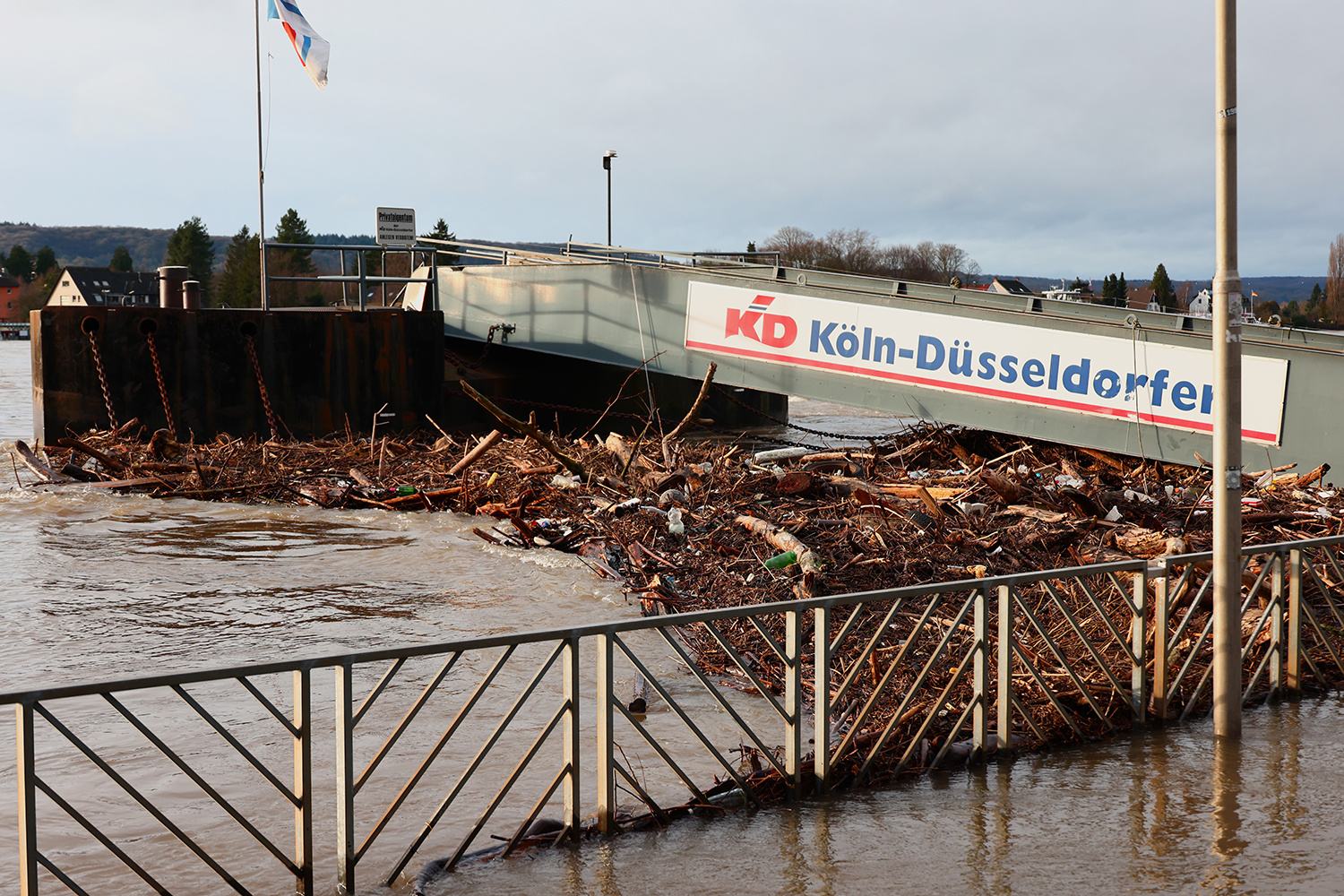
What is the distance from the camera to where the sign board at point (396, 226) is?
70.2 ft

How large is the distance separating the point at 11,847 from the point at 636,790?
278cm

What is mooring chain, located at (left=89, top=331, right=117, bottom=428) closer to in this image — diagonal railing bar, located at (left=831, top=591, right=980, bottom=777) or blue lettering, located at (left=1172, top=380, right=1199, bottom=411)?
blue lettering, located at (left=1172, top=380, right=1199, bottom=411)

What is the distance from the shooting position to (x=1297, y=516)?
33.0 ft

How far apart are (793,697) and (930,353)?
37.6ft

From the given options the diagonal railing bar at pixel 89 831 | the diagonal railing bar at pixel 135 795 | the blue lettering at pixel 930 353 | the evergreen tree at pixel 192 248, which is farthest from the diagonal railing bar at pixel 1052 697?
the evergreen tree at pixel 192 248

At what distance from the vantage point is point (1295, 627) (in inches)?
267

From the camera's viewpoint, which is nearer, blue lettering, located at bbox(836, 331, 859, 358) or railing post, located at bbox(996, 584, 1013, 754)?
railing post, located at bbox(996, 584, 1013, 754)

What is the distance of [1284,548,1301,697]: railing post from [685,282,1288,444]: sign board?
7.25 metres

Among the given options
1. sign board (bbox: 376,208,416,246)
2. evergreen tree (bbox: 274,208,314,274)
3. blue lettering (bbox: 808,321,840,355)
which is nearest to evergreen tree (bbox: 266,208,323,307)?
evergreen tree (bbox: 274,208,314,274)

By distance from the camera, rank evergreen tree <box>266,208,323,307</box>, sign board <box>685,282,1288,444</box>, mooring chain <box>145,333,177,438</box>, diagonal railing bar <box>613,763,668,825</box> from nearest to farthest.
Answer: diagonal railing bar <box>613,763,668,825</box> → sign board <box>685,282,1288,444</box> → mooring chain <box>145,333,177,438</box> → evergreen tree <box>266,208,323,307</box>

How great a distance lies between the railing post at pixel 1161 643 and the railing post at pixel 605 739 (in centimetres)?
312

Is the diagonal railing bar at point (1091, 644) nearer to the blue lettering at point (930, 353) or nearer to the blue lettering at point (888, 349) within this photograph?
the blue lettering at point (930, 353)

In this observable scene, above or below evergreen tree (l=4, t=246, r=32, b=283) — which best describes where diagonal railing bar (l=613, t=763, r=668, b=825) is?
below

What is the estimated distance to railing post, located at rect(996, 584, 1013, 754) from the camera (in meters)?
5.60
